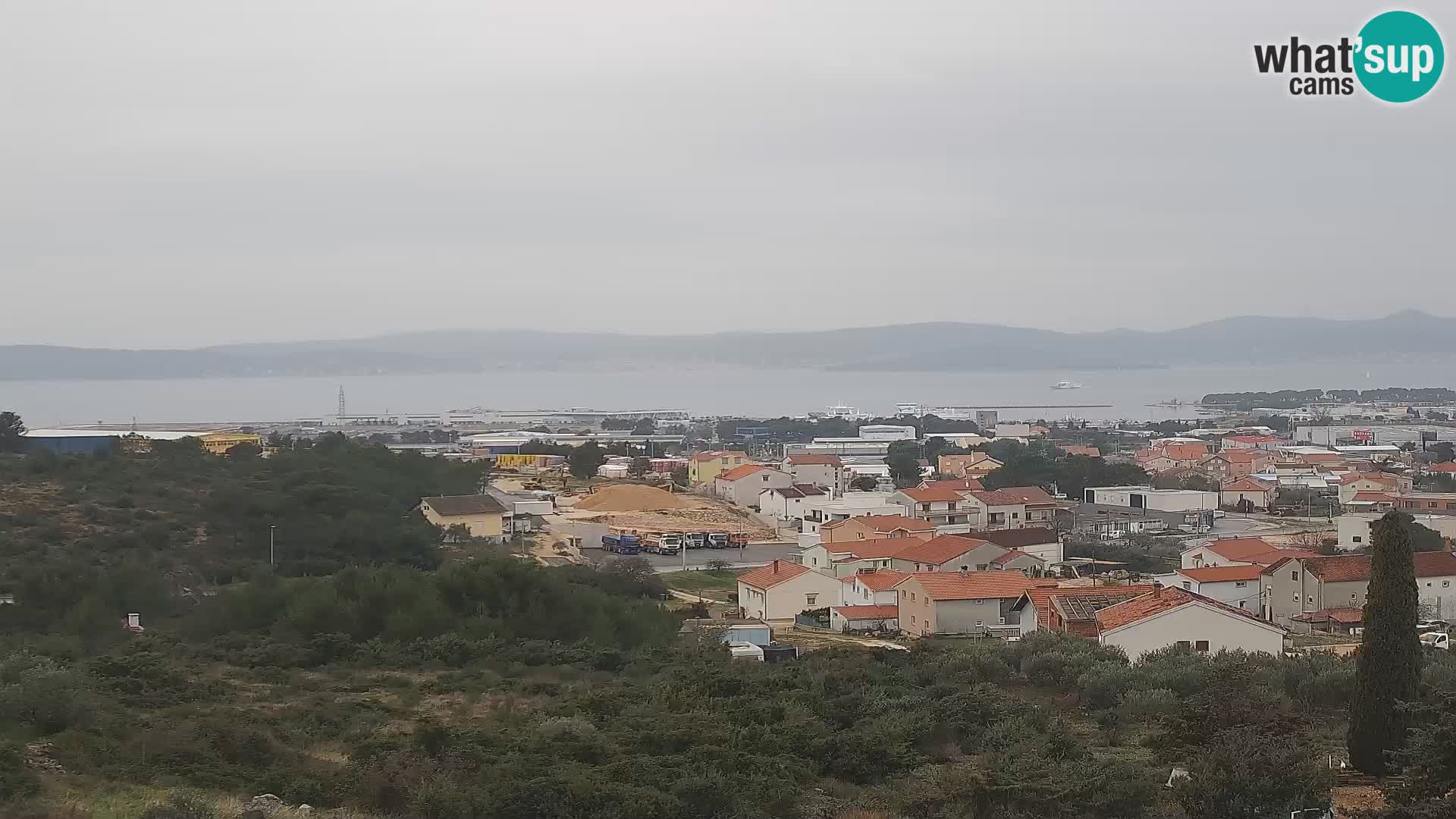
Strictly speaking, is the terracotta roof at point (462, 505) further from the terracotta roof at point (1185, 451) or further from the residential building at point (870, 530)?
the terracotta roof at point (1185, 451)

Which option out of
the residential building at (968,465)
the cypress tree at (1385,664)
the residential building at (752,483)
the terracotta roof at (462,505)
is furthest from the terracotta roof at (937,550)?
the residential building at (968,465)

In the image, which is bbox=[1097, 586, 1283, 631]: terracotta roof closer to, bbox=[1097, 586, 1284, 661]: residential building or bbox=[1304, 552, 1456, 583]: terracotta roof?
bbox=[1097, 586, 1284, 661]: residential building

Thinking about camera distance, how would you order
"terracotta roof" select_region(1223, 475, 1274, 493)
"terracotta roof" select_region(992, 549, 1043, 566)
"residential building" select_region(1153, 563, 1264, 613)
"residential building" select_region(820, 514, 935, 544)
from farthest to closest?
"terracotta roof" select_region(1223, 475, 1274, 493) → "residential building" select_region(820, 514, 935, 544) → "terracotta roof" select_region(992, 549, 1043, 566) → "residential building" select_region(1153, 563, 1264, 613)

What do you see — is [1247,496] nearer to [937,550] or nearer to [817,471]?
[817,471]

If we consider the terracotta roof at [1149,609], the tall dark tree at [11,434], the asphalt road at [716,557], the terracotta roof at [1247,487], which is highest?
the tall dark tree at [11,434]

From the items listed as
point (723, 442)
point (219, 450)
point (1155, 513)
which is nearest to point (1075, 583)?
point (1155, 513)

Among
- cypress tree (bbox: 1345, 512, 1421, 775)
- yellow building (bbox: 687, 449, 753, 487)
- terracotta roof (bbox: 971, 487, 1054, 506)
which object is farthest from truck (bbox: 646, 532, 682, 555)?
cypress tree (bbox: 1345, 512, 1421, 775)
